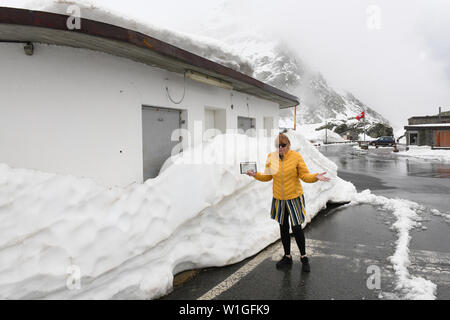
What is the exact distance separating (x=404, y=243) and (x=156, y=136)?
5.58m

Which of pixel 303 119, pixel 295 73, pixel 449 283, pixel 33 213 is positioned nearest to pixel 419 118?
pixel 449 283

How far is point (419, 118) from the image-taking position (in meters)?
47.9

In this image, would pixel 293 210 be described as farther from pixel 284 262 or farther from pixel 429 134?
pixel 429 134

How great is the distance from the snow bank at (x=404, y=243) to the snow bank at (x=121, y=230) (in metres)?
2.13

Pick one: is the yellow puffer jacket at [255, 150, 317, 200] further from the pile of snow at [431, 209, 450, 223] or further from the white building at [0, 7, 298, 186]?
the pile of snow at [431, 209, 450, 223]

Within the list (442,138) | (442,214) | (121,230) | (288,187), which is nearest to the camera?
(121,230)

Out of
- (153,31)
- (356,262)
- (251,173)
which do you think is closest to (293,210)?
(251,173)

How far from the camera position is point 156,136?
6.43 meters

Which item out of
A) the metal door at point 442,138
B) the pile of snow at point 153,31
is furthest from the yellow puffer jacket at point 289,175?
the metal door at point 442,138

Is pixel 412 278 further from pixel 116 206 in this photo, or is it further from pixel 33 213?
pixel 33 213

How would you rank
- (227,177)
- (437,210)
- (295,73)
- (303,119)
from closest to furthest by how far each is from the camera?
(227,177) < (437,210) < (303,119) < (295,73)

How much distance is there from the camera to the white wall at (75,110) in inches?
161

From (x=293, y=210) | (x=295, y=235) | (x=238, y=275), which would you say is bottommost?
(x=238, y=275)

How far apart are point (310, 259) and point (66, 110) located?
15.6 feet
